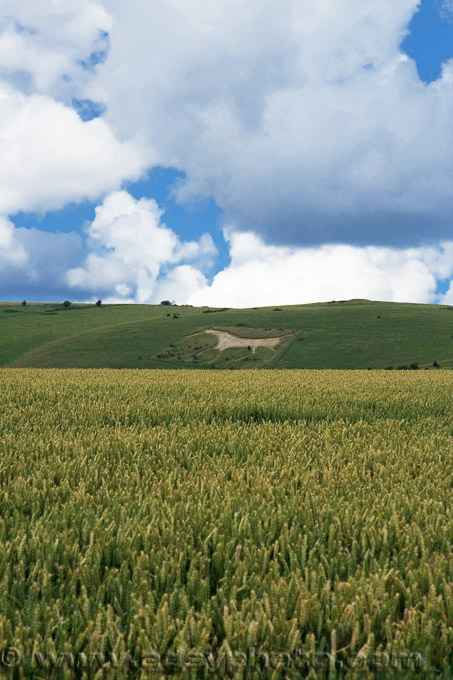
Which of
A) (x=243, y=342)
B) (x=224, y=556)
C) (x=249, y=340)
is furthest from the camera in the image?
(x=249, y=340)

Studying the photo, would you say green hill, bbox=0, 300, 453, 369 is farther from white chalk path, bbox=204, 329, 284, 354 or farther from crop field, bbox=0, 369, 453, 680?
crop field, bbox=0, 369, 453, 680

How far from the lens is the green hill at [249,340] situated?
71.6m

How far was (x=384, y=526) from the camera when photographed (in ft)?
12.1

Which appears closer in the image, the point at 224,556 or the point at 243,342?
the point at 224,556

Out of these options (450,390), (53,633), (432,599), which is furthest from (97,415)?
(450,390)

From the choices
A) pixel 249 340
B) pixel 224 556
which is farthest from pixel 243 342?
pixel 224 556

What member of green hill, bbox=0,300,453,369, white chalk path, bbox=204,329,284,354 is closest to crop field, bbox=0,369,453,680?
green hill, bbox=0,300,453,369

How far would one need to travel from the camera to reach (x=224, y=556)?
3283mm

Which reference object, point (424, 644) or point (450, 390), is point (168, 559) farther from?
point (450, 390)

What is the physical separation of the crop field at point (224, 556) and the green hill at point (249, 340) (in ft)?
202

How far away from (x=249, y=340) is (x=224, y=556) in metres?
79.7

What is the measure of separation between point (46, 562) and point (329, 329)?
8579 centimetres

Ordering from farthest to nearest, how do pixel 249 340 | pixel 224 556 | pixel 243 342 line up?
pixel 249 340
pixel 243 342
pixel 224 556

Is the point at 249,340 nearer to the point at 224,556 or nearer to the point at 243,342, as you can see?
the point at 243,342
